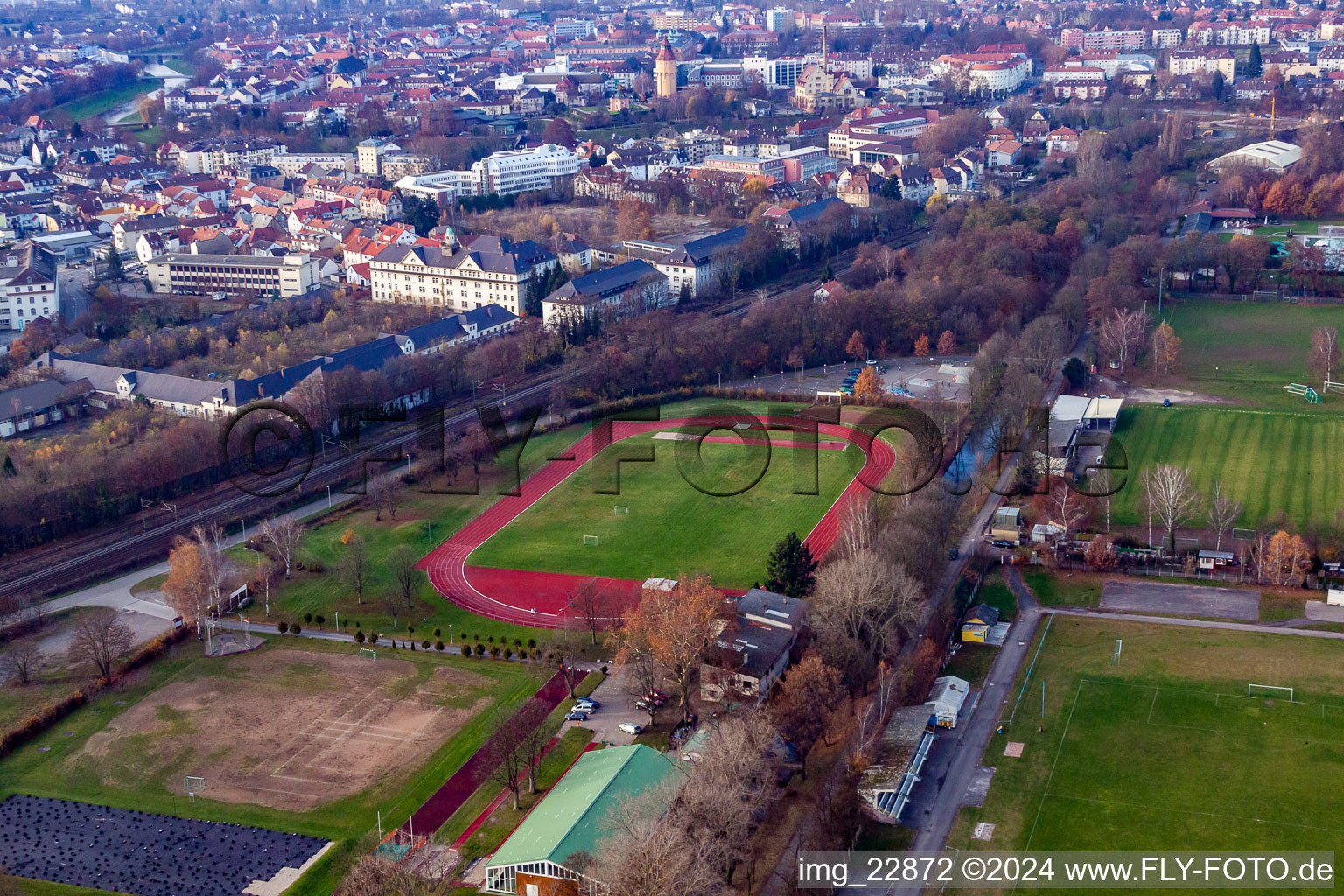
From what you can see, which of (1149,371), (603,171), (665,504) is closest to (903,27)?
(603,171)

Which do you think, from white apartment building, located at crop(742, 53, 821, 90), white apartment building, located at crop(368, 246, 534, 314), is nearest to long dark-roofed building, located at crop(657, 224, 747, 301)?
white apartment building, located at crop(368, 246, 534, 314)

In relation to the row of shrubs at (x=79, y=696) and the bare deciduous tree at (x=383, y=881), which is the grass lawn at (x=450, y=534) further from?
the bare deciduous tree at (x=383, y=881)

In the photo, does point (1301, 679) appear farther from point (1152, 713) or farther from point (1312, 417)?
point (1312, 417)

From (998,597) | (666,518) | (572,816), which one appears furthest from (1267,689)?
(666,518)

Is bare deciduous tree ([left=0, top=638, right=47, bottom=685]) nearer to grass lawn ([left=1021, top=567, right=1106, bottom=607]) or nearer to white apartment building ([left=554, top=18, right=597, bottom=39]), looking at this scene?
grass lawn ([left=1021, top=567, right=1106, bottom=607])

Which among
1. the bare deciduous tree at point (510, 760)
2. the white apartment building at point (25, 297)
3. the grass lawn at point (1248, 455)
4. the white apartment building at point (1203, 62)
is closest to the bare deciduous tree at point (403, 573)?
the bare deciduous tree at point (510, 760)
